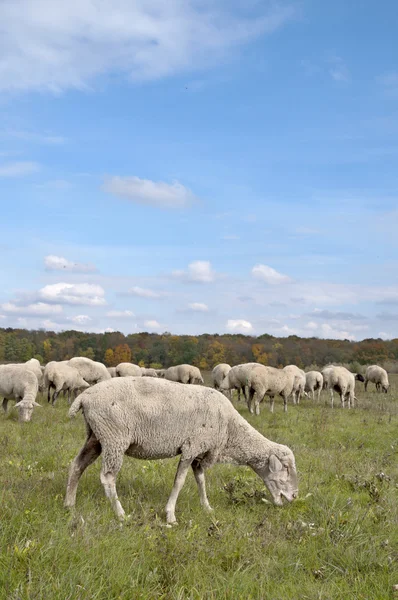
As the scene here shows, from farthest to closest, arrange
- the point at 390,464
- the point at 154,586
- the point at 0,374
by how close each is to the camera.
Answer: the point at 0,374, the point at 390,464, the point at 154,586

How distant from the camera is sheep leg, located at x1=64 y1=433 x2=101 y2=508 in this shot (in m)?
6.20

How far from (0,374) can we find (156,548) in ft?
40.9

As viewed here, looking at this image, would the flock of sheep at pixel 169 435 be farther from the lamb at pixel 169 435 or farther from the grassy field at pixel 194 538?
the grassy field at pixel 194 538

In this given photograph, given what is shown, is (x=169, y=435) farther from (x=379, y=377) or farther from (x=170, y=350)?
(x=170, y=350)

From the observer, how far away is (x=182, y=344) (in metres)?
62.0

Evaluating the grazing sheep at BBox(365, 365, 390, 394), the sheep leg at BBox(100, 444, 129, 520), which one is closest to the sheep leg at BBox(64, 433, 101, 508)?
the sheep leg at BBox(100, 444, 129, 520)

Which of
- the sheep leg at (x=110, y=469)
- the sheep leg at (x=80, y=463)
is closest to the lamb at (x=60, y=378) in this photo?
the sheep leg at (x=80, y=463)

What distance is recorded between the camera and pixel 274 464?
694cm

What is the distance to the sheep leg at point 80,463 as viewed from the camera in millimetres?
6203

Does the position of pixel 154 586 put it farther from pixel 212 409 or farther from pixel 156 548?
pixel 212 409

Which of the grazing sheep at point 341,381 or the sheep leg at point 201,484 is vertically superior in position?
the grazing sheep at point 341,381

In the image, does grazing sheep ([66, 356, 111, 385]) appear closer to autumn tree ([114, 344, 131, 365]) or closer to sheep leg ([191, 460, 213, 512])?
sheep leg ([191, 460, 213, 512])

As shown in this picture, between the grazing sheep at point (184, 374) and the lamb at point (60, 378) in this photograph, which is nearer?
the lamb at point (60, 378)

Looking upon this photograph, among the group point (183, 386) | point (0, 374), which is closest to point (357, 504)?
point (183, 386)
